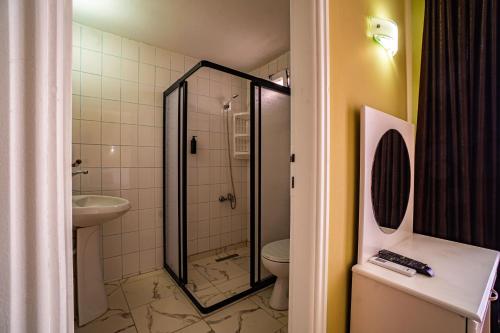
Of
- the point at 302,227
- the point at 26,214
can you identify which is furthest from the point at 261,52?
the point at 26,214

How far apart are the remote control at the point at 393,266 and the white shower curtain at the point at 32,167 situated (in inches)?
42.9

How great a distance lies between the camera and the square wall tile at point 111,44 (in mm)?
1924

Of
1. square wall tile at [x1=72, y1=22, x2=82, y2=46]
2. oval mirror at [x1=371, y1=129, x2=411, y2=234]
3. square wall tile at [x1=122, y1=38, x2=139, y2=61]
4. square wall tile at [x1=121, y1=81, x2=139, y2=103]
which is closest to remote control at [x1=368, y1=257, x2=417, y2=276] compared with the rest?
oval mirror at [x1=371, y1=129, x2=411, y2=234]

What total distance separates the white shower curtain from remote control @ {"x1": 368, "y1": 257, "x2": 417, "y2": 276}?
1.09m

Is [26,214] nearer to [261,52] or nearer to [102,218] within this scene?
[102,218]

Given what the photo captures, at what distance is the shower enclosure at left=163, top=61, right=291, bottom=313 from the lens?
1795 millimetres

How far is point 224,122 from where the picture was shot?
2.66 m

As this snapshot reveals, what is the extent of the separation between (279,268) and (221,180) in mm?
1383

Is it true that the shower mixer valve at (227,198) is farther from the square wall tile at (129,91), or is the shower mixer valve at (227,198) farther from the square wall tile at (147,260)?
the square wall tile at (129,91)

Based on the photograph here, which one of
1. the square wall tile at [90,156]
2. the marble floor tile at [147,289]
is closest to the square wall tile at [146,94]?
the square wall tile at [90,156]

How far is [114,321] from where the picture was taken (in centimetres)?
147

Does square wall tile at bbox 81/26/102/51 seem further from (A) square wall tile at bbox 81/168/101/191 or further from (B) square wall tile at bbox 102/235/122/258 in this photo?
(B) square wall tile at bbox 102/235/122/258

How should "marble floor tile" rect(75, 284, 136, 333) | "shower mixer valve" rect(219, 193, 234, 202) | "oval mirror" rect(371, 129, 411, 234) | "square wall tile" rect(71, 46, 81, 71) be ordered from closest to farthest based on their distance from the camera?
"oval mirror" rect(371, 129, 411, 234) → "marble floor tile" rect(75, 284, 136, 333) → "square wall tile" rect(71, 46, 81, 71) → "shower mixer valve" rect(219, 193, 234, 202)

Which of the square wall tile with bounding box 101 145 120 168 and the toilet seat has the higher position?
the square wall tile with bounding box 101 145 120 168
